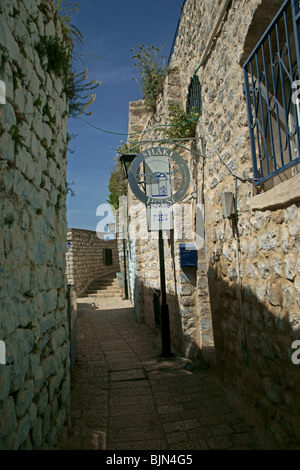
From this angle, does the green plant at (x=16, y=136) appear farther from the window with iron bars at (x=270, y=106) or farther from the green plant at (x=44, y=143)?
the window with iron bars at (x=270, y=106)

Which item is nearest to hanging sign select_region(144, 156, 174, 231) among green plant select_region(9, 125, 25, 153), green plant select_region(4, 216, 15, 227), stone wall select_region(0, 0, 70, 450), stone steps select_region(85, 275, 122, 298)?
stone wall select_region(0, 0, 70, 450)

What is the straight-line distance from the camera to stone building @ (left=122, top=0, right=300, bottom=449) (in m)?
2.41

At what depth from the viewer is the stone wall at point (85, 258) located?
48.3ft

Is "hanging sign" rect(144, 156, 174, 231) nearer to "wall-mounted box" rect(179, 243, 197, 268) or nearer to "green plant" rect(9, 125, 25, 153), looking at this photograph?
"wall-mounted box" rect(179, 243, 197, 268)

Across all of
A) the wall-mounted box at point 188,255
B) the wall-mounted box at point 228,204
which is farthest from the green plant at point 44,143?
the wall-mounted box at point 188,255

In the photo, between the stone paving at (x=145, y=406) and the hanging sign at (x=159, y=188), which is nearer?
the stone paving at (x=145, y=406)

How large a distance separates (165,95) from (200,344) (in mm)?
4405

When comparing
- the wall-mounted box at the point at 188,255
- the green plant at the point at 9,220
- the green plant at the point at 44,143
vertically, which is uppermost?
the green plant at the point at 44,143

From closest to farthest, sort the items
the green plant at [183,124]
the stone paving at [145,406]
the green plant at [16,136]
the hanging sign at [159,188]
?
the green plant at [16,136], the stone paving at [145,406], the green plant at [183,124], the hanging sign at [159,188]

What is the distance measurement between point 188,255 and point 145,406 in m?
2.29

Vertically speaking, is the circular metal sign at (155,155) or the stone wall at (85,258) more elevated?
the circular metal sign at (155,155)

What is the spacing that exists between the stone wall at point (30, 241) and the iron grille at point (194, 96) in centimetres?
228

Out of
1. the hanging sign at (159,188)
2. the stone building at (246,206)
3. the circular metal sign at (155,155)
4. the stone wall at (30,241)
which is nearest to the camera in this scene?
the stone wall at (30,241)
